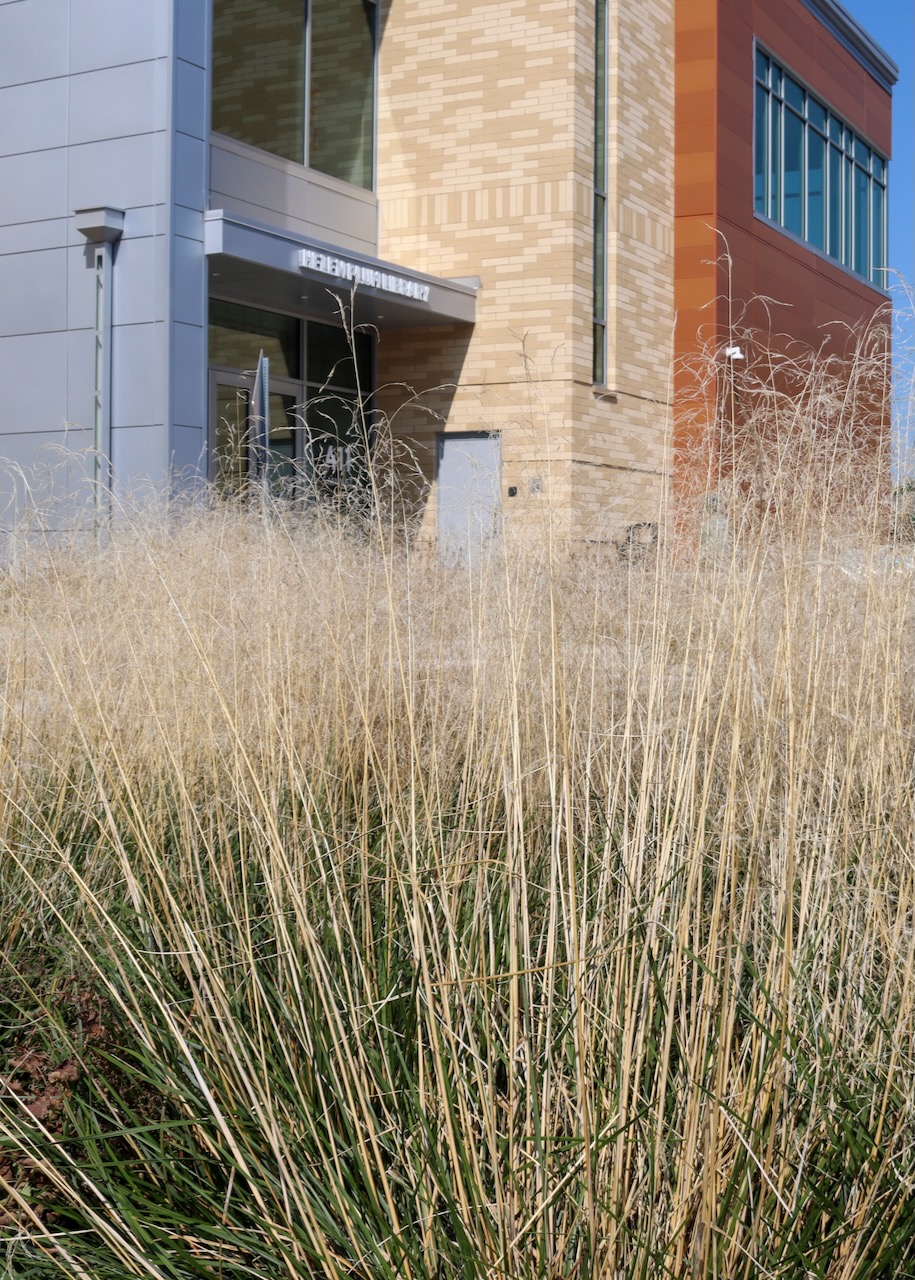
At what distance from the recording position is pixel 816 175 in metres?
23.3

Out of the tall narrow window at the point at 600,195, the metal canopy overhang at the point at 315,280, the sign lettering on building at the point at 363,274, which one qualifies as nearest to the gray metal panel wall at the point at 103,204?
the metal canopy overhang at the point at 315,280

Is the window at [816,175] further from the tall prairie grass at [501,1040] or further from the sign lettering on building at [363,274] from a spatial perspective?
the tall prairie grass at [501,1040]

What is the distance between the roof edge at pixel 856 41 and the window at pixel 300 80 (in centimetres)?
930

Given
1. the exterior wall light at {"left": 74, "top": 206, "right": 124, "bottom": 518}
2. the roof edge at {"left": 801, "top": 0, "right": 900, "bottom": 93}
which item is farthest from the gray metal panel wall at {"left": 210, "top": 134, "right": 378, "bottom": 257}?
the roof edge at {"left": 801, "top": 0, "right": 900, "bottom": 93}

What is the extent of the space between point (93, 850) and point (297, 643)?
1.39m

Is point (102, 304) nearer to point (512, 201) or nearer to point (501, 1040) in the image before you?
point (512, 201)

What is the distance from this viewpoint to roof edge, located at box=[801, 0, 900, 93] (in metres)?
22.7

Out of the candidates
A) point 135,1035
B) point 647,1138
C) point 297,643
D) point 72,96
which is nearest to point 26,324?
point 72,96

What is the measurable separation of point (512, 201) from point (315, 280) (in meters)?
4.67

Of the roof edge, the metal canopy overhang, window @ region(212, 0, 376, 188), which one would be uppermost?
the roof edge

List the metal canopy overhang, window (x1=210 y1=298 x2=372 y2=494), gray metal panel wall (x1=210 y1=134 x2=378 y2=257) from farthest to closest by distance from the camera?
window (x1=210 y1=298 x2=372 y2=494), gray metal panel wall (x1=210 y1=134 x2=378 y2=257), the metal canopy overhang

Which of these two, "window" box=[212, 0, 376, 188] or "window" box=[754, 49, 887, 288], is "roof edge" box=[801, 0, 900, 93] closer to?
"window" box=[754, 49, 887, 288]

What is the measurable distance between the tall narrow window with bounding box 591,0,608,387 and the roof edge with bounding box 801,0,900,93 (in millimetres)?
7141

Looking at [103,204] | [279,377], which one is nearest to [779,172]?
[279,377]
